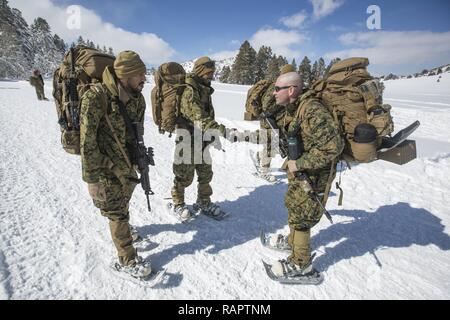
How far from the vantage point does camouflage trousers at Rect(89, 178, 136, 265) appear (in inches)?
120

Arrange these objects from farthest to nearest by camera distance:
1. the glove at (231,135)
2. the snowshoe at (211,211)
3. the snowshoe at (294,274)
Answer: the snowshoe at (211,211) → the glove at (231,135) → the snowshoe at (294,274)

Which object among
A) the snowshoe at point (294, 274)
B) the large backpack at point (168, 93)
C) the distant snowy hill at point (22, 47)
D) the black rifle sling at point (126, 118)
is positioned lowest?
the snowshoe at point (294, 274)

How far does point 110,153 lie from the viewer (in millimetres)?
3045

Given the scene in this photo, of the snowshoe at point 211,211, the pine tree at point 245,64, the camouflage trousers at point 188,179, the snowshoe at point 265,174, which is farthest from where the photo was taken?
the pine tree at point 245,64

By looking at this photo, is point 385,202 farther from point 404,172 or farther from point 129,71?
point 129,71

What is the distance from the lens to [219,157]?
758 centimetres

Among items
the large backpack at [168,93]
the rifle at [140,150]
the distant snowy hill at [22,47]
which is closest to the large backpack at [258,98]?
the large backpack at [168,93]

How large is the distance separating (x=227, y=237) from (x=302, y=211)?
1.43 meters

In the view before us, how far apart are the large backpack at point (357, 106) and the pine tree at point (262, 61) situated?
164 ft

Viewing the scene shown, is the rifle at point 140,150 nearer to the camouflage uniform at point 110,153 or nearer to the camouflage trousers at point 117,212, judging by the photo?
the camouflage uniform at point 110,153

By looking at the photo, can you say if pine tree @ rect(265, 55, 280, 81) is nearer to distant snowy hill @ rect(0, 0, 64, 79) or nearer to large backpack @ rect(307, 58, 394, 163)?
distant snowy hill @ rect(0, 0, 64, 79)

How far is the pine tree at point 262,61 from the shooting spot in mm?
51406

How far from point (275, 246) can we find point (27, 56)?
67.1m
